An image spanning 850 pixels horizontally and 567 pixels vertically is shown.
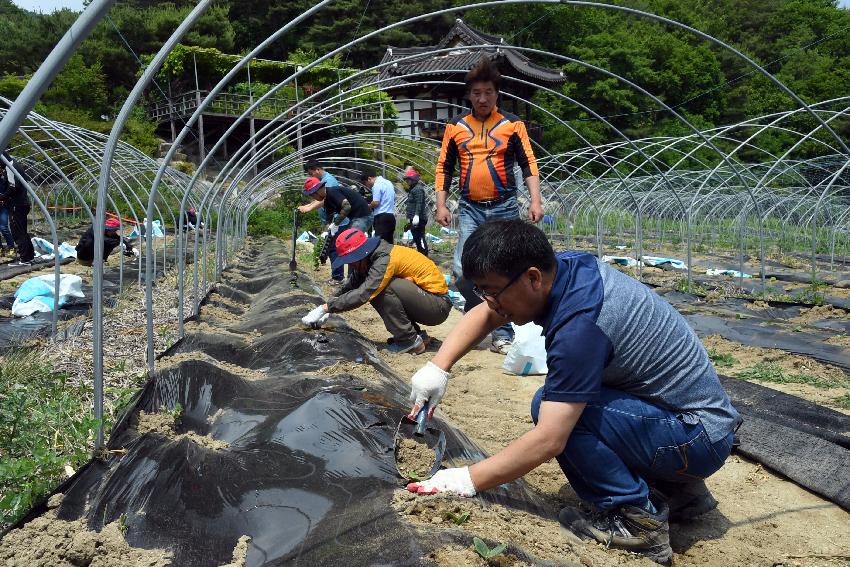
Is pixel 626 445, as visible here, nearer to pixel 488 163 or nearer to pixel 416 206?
pixel 488 163

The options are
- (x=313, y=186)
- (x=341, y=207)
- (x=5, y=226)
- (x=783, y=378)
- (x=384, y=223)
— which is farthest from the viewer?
(x=5, y=226)

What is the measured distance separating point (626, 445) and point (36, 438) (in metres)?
2.22

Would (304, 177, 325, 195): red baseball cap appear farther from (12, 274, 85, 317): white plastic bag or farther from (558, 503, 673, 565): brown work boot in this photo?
(558, 503, 673, 565): brown work boot

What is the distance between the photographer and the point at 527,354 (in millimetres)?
4469

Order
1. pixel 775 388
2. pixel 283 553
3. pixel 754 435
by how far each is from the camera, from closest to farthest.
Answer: pixel 283 553 → pixel 754 435 → pixel 775 388

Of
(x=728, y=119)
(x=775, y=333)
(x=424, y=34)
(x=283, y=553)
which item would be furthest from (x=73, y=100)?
(x=728, y=119)

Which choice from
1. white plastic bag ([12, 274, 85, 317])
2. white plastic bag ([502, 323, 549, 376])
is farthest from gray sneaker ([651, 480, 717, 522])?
white plastic bag ([12, 274, 85, 317])

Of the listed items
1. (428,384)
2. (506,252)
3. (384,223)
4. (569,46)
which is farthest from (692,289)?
(569,46)

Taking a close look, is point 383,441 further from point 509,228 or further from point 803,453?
point 803,453

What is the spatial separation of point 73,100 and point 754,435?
2460 centimetres

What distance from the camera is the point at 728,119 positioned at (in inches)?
1320

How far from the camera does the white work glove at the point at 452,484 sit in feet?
6.46

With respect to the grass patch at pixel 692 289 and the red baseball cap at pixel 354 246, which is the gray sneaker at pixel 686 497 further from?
the grass patch at pixel 692 289

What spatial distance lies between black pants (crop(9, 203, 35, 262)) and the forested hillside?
9.72 meters
